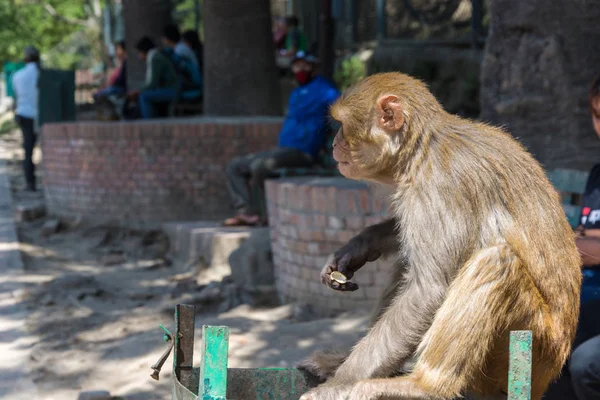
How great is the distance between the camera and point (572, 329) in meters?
2.95

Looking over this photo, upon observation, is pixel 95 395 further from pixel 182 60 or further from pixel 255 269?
pixel 182 60

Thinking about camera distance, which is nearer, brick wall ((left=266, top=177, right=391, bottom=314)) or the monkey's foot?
the monkey's foot

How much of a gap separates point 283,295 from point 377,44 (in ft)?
25.4

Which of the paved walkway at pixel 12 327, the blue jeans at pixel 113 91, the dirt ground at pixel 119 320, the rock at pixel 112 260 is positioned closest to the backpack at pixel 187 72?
the blue jeans at pixel 113 91

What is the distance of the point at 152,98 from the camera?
34.2 feet

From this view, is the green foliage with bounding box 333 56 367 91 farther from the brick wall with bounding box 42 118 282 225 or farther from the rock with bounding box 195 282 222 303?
the rock with bounding box 195 282 222 303

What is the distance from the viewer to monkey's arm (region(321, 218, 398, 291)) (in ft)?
10.9

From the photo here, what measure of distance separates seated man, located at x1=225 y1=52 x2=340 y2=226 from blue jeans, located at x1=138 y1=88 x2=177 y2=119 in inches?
118

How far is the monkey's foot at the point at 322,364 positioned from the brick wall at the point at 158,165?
5.82 m

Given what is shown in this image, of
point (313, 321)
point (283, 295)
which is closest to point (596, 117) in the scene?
point (313, 321)

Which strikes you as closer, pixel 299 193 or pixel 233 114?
pixel 299 193

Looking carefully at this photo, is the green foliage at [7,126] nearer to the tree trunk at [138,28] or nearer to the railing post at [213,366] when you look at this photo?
the tree trunk at [138,28]

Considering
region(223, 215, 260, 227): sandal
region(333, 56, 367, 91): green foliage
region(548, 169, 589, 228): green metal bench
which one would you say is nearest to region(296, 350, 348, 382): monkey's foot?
region(548, 169, 589, 228): green metal bench

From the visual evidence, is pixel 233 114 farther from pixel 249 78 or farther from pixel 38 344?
pixel 38 344
